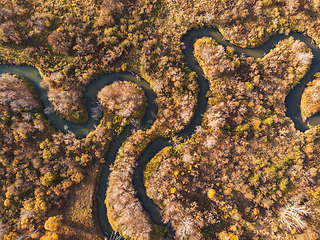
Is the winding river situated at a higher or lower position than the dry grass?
higher

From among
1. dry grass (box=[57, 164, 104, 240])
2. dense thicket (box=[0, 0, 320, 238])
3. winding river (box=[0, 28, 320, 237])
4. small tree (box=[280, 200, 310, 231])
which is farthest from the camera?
winding river (box=[0, 28, 320, 237])

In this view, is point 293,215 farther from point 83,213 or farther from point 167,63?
point 83,213

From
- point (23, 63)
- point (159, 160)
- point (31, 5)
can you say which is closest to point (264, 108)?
point (159, 160)

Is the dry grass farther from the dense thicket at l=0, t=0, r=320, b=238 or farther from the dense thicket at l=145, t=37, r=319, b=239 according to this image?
the dense thicket at l=145, t=37, r=319, b=239

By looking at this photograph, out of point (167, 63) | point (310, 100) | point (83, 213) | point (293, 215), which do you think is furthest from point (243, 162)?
point (83, 213)

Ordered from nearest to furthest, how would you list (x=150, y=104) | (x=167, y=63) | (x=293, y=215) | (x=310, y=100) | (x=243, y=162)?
1. (x=293, y=215)
2. (x=243, y=162)
3. (x=310, y=100)
4. (x=167, y=63)
5. (x=150, y=104)

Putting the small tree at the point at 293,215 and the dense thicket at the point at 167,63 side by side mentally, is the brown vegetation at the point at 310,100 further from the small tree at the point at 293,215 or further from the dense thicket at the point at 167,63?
the small tree at the point at 293,215

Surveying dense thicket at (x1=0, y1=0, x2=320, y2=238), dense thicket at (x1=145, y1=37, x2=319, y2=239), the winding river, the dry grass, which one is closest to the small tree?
dense thicket at (x1=145, y1=37, x2=319, y2=239)

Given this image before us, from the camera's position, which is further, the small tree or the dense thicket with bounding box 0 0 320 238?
the dense thicket with bounding box 0 0 320 238

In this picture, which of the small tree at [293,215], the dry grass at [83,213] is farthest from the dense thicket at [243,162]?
the dry grass at [83,213]
